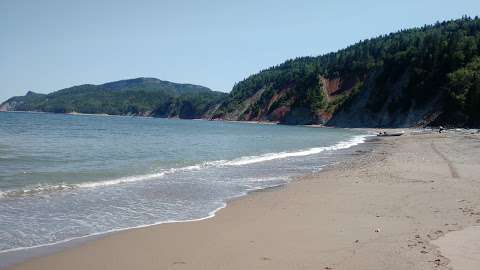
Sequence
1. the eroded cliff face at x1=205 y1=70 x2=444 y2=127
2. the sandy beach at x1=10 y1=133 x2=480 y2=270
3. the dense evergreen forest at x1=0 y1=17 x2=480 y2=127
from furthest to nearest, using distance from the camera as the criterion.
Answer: the eroded cliff face at x1=205 y1=70 x2=444 y2=127, the dense evergreen forest at x1=0 y1=17 x2=480 y2=127, the sandy beach at x1=10 y1=133 x2=480 y2=270

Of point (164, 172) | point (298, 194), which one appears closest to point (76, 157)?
point (164, 172)

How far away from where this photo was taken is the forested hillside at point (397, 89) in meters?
86.5

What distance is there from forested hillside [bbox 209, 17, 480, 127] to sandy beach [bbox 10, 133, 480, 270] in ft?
236

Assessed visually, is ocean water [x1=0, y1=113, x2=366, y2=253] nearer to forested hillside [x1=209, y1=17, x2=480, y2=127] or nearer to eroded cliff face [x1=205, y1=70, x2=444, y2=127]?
forested hillside [x1=209, y1=17, x2=480, y2=127]

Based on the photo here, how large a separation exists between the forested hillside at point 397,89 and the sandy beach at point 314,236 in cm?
7195

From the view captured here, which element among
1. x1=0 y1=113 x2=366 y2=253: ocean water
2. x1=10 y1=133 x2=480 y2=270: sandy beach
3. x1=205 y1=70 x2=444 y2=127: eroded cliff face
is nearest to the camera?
x1=10 y1=133 x2=480 y2=270: sandy beach

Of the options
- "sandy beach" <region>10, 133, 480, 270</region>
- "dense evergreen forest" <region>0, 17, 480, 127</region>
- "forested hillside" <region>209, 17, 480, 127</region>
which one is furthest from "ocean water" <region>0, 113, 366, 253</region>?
"dense evergreen forest" <region>0, 17, 480, 127</region>

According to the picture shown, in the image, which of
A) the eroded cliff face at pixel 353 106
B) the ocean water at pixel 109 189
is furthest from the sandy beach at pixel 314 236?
the eroded cliff face at pixel 353 106

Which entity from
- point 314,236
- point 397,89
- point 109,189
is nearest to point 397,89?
point 397,89

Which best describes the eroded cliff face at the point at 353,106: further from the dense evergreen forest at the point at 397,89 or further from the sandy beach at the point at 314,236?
the sandy beach at the point at 314,236

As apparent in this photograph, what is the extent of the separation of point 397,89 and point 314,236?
365ft

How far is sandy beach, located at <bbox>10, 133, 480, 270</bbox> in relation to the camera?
7.04 meters

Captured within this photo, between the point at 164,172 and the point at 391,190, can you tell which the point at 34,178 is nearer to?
the point at 164,172

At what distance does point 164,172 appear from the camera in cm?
2080
